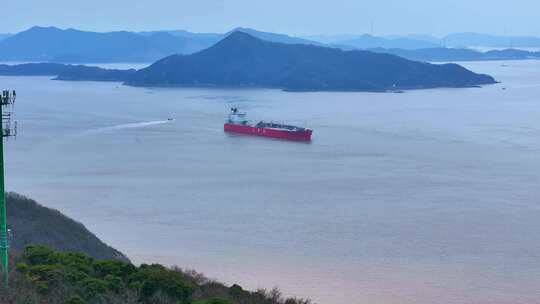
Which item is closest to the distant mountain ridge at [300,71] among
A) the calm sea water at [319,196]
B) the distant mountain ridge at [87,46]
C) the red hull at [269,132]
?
the calm sea water at [319,196]

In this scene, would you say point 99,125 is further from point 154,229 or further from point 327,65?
point 327,65

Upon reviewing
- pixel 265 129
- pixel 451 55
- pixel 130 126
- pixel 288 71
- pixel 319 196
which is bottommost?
pixel 319 196

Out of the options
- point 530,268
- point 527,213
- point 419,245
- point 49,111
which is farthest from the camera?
point 49,111

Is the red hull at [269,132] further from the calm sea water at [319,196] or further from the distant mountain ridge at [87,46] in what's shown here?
the distant mountain ridge at [87,46]

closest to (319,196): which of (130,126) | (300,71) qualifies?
(130,126)

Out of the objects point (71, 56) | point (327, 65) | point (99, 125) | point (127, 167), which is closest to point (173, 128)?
point (99, 125)

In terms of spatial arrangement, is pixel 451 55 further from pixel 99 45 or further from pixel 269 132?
pixel 269 132
